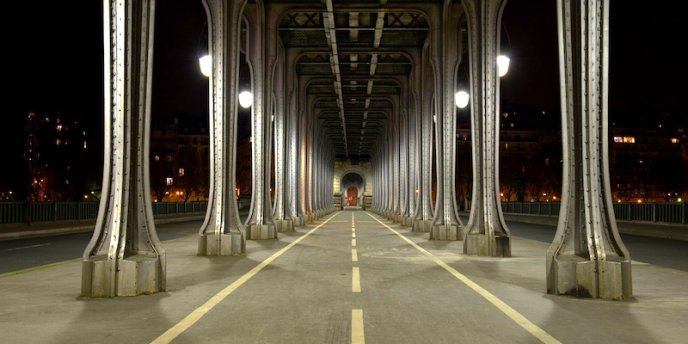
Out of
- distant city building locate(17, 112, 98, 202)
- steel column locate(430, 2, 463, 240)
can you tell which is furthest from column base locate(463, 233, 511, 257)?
distant city building locate(17, 112, 98, 202)

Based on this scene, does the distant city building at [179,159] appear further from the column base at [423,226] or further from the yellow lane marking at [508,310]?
the yellow lane marking at [508,310]

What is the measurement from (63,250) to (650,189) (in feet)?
481

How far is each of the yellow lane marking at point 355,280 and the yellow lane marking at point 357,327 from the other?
2.21 metres

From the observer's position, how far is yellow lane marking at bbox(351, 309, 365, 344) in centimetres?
714

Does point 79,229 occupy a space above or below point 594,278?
below

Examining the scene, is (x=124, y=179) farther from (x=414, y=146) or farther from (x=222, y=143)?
(x=414, y=146)

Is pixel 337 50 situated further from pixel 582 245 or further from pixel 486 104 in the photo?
pixel 582 245

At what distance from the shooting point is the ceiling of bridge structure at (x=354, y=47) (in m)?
30.4

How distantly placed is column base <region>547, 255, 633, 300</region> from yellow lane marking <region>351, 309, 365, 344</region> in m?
3.66

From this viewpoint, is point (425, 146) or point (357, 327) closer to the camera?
point (357, 327)

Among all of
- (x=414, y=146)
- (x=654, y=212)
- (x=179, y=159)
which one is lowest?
(x=654, y=212)

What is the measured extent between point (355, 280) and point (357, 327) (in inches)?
189

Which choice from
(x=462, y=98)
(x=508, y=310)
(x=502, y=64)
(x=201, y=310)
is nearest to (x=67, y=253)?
(x=201, y=310)

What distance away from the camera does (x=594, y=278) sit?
10.2 metres
